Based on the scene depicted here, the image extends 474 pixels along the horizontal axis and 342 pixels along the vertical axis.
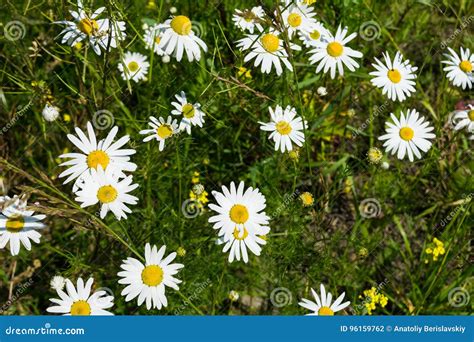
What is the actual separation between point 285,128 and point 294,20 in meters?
0.59

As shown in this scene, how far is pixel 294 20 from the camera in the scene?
2.61 m

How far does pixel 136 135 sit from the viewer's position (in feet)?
8.55

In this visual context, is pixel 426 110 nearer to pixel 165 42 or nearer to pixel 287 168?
pixel 287 168

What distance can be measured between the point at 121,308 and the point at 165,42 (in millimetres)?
1345

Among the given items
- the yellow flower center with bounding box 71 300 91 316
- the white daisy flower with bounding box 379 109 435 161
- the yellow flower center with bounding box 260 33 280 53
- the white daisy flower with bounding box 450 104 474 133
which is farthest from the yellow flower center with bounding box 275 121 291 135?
the yellow flower center with bounding box 71 300 91 316

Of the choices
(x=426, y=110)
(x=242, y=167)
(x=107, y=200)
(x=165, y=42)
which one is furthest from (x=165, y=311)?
(x=426, y=110)

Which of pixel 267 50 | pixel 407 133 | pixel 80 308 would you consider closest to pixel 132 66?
pixel 267 50

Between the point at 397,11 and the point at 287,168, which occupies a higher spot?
the point at 397,11

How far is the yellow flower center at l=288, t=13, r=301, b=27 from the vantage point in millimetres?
2605
